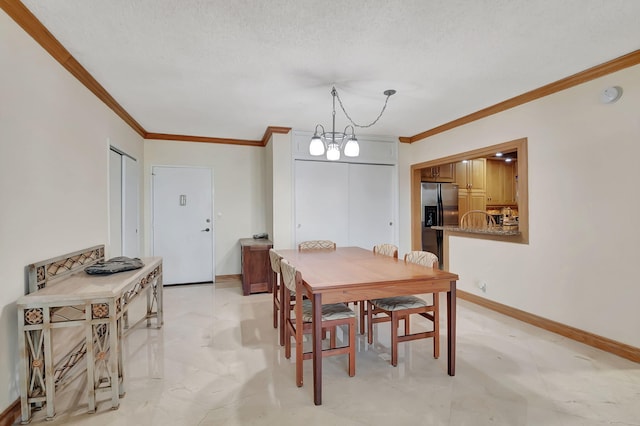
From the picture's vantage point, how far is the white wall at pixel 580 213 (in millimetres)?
2473

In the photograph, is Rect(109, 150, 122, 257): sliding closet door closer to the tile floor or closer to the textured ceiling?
the textured ceiling

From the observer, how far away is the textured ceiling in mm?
1851

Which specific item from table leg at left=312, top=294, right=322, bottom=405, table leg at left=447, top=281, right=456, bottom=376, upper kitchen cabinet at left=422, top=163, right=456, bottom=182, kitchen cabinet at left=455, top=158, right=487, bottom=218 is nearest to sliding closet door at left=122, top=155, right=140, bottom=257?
table leg at left=312, top=294, right=322, bottom=405

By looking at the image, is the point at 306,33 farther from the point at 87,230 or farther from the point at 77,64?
the point at 87,230

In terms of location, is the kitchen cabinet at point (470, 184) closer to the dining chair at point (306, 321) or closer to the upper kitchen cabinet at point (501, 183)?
the upper kitchen cabinet at point (501, 183)

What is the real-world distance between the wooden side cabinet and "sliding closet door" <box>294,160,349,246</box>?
20.8 inches

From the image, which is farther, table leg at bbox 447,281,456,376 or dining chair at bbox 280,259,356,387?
Result: table leg at bbox 447,281,456,376

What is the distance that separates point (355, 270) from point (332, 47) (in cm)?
164

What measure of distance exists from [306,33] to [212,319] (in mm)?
2919

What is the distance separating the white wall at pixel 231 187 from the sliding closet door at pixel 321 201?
3.00ft

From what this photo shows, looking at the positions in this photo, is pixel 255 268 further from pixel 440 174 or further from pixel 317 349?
pixel 440 174

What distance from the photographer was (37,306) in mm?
1753

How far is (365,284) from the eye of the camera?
1992mm

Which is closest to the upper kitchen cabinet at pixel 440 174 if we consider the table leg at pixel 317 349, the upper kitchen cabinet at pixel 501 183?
the upper kitchen cabinet at pixel 501 183
